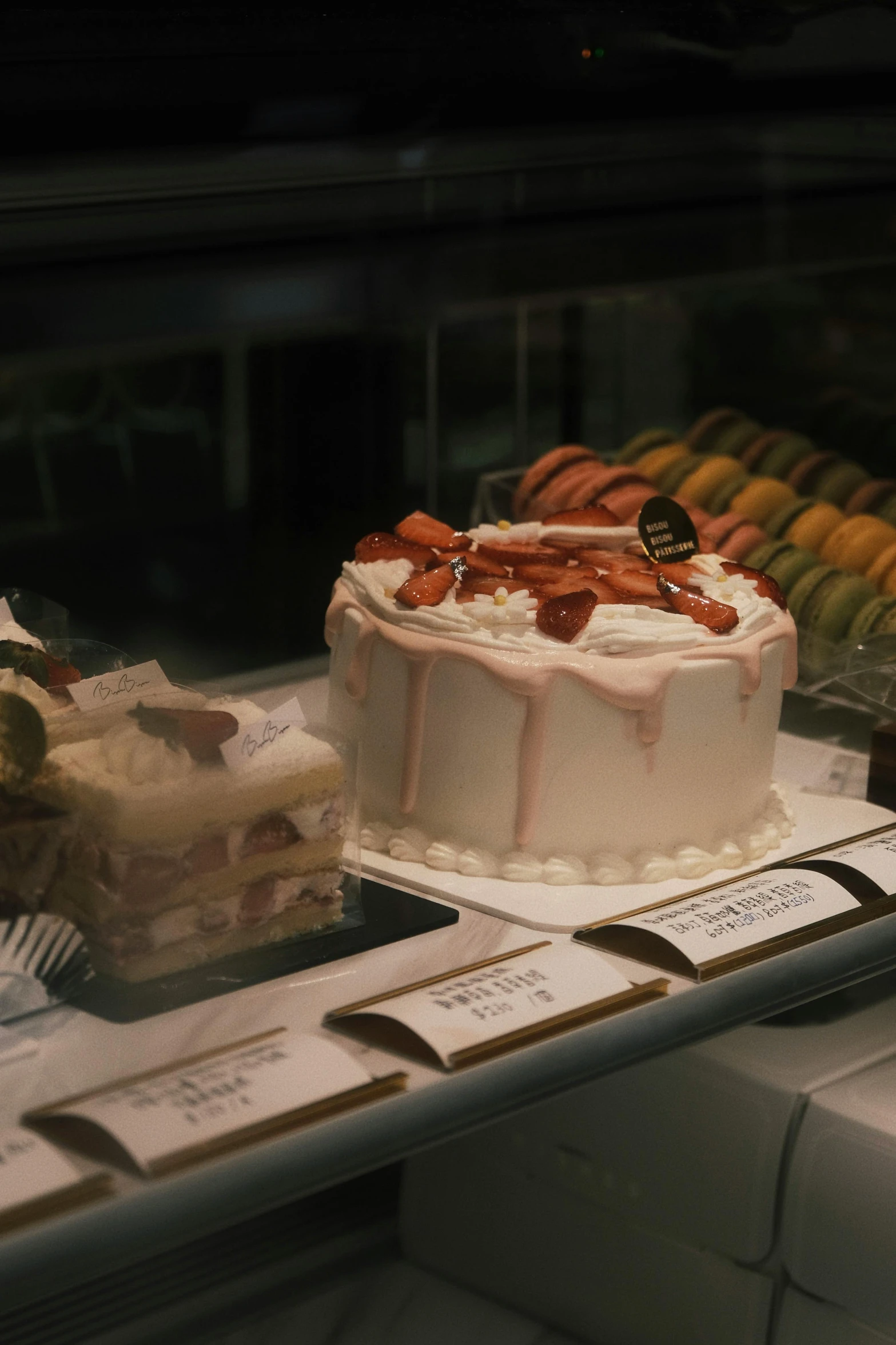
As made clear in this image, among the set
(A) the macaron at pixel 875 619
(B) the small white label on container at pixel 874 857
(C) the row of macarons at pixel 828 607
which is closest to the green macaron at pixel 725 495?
(C) the row of macarons at pixel 828 607

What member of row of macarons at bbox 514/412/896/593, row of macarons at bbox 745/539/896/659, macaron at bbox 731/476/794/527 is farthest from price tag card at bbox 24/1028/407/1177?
macaron at bbox 731/476/794/527

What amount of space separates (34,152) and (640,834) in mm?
726

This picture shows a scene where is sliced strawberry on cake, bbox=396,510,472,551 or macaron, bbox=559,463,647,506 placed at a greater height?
sliced strawberry on cake, bbox=396,510,472,551

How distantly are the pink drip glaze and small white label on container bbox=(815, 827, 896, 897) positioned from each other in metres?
0.16

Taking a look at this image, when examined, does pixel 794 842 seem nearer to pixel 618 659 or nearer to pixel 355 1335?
pixel 618 659

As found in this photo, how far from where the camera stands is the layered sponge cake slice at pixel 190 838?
3.75 feet

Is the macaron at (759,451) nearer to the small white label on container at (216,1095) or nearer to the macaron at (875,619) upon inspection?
the macaron at (875,619)

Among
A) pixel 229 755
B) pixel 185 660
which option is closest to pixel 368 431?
pixel 185 660

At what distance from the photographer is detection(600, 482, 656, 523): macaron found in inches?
79.2

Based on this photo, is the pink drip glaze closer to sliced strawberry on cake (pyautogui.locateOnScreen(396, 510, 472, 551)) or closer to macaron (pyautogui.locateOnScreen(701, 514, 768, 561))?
sliced strawberry on cake (pyautogui.locateOnScreen(396, 510, 472, 551))

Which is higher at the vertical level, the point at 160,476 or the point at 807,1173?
the point at 160,476

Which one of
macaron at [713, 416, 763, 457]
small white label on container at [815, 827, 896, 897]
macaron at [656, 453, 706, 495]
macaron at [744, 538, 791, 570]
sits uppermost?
macaron at [713, 416, 763, 457]

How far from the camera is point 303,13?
1.17 m
